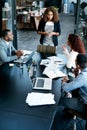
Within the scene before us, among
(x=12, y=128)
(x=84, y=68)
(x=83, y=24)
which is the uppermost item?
(x=83, y=24)

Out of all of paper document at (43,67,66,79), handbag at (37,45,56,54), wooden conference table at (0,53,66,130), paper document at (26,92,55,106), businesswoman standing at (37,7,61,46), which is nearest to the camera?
wooden conference table at (0,53,66,130)

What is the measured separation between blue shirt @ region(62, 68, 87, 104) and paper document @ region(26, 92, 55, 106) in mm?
256

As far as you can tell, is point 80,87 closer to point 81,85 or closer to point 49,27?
point 81,85

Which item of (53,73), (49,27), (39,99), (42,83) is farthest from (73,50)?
(49,27)

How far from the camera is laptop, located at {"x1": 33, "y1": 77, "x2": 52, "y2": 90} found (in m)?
3.26

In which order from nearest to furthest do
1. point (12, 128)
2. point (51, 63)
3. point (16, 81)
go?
point (12, 128)
point (16, 81)
point (51, 63)

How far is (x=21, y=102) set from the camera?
2.87 meters

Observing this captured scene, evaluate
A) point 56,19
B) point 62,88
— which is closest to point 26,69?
point 62,88

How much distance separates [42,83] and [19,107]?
723mm

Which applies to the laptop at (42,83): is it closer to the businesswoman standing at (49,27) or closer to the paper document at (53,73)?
the paper document at (53,73)

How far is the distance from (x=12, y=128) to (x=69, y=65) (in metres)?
1.88

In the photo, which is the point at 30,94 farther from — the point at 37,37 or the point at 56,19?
the point at 37,37

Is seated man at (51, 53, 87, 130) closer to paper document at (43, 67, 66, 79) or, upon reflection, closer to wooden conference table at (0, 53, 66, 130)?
wooden conference table at (0, 53, 66, 130)

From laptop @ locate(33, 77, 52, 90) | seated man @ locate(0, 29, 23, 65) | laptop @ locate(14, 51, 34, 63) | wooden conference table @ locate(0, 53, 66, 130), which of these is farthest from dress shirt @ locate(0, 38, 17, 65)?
laptop @ locate(33, 77, 52, 90)
